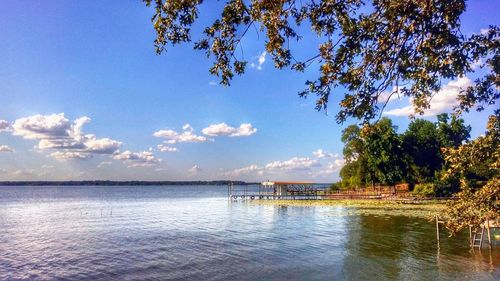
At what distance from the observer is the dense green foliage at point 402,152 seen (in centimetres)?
7534

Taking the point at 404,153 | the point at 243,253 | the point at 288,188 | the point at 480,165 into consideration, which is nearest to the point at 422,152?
the point at 404,153

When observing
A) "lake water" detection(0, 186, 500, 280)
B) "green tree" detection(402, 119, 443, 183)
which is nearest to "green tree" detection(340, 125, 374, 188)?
"green tree" detection(402, 119, 443, 183)

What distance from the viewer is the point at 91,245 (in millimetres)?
26875

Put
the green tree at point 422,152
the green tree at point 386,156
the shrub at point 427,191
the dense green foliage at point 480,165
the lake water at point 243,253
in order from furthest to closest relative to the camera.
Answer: the green tree at point 422,152
the green tree at point 386,156
the shrub at point 427,191
the lake water at point 243,253
the dense green foliage at point 480,165

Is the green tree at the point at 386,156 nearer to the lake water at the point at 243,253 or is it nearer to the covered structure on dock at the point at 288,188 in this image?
the covered structure on dock at the point at 288,188

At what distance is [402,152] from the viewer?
77625 mm

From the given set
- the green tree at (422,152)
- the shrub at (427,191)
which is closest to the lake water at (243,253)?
the shrub at (427,191)

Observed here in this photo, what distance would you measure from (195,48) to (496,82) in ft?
23.6

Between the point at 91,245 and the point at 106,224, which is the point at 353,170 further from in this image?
the point at 91,245

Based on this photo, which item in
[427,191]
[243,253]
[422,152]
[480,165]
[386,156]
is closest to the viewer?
[480,165]

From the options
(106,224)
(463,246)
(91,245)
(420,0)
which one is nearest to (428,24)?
(420,0)

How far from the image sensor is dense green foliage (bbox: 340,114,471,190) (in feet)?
247

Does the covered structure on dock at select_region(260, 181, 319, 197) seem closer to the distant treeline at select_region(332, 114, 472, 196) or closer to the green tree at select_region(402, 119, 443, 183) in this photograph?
the distant treeline at select_region(332, 114, 472, 196)

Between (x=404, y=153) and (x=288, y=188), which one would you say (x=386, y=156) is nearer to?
(x=404, y=153)
